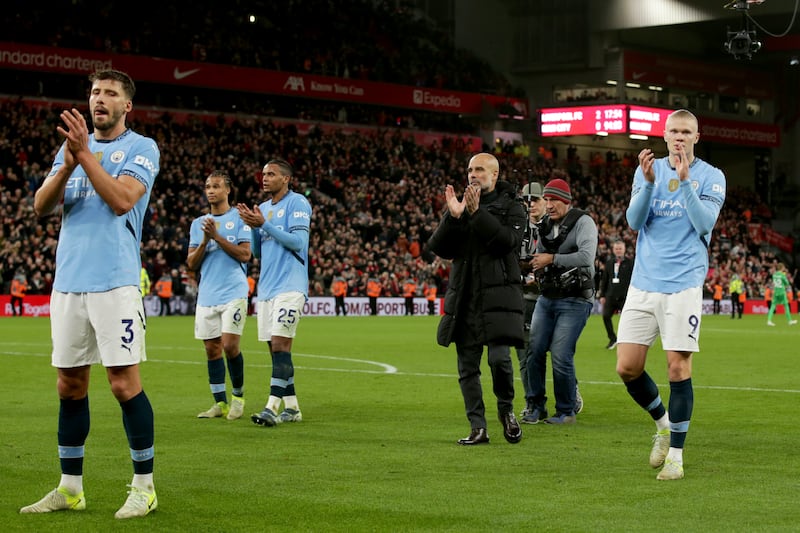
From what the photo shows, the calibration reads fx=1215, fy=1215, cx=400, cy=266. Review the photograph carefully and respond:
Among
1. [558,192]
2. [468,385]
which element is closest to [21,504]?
[468,385]

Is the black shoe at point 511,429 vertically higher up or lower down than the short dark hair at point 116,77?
lower down

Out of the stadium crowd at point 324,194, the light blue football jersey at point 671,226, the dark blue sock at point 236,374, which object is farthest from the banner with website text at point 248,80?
the light blue football jersey at point 671,226

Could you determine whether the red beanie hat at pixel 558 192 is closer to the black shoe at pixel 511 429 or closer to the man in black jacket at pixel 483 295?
the man in black jacket at pixel 483 295

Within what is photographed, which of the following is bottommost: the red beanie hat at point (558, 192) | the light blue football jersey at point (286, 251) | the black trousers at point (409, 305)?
the black trousers at point (409, 305)

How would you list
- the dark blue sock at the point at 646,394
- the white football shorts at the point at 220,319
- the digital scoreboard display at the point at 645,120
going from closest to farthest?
the dark blue sock at the point at 646,394
the white football shorts at the point at 220,319
the digital scoreboard display at the point at 645,120

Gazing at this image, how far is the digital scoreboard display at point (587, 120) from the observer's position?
59.8 meters

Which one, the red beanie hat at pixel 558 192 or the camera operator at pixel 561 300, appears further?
the red beanie hat at pixel 558 192

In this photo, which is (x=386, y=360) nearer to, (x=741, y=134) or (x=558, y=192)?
(x=558, y=192)

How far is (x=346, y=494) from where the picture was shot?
26.0ft

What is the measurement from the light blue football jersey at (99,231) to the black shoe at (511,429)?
166 inches

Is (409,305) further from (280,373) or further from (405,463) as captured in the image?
(405,463)

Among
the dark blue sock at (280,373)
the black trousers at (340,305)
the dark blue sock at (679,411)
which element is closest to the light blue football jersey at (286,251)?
the dark blue sock at (280,373)

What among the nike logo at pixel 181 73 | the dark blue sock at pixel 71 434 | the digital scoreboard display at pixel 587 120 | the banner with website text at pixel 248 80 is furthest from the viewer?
the digital scoreboard display at pixel 587 120

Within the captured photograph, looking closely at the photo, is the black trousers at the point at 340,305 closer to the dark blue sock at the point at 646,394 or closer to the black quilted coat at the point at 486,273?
the black quilted coat at the point at 486,273
